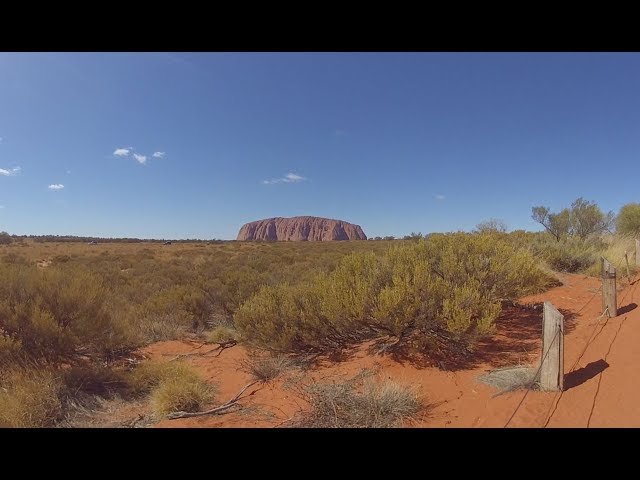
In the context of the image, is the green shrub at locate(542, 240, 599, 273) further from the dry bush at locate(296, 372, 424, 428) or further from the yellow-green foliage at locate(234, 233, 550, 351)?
the dry bush at locate(296, 372, 424, 428)

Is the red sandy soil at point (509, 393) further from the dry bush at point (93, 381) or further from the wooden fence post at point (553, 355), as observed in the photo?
the dry bush at point (93, 381)

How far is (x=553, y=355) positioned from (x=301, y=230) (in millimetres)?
127224

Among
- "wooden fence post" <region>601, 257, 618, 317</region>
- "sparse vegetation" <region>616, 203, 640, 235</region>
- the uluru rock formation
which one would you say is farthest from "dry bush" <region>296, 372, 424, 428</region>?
the uluru rock formation

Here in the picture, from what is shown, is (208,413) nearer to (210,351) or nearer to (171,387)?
(171,387)

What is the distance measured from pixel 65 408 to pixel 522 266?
25.7ft

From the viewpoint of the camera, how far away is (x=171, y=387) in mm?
4574

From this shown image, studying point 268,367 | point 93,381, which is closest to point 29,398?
point 93,381

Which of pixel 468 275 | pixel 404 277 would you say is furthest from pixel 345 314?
pixel 468 275

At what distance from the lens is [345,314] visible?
574 centimetres

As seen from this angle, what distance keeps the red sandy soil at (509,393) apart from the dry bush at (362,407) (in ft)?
0.73

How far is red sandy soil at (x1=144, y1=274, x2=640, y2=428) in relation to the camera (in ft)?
11.8

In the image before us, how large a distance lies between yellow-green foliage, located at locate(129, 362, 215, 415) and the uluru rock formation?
382 ft

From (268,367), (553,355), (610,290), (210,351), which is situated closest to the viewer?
(553,355)
